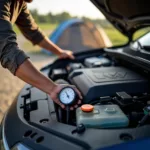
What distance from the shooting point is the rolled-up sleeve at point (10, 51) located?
1.80 meters

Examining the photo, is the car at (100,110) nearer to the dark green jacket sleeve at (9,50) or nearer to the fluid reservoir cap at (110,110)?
the fluid reservoir cap at (110,110)

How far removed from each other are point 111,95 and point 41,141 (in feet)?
2.10

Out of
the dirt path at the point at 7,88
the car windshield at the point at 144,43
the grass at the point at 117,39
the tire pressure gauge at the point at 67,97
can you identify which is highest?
the car windshield at the point at 144,43

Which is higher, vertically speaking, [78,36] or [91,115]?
[91,115]

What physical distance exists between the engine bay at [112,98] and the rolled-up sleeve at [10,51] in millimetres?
398

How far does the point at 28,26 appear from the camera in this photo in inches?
120

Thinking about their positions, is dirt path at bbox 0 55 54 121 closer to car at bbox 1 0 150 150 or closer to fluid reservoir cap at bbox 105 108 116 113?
car at bbox 1 0 150 150

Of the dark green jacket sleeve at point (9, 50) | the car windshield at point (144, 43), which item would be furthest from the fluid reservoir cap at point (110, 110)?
the car windshield at point (144, 43)

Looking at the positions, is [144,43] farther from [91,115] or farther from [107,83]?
[91,115]

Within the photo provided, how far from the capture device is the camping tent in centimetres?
897

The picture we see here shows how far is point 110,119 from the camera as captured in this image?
61.3 inches

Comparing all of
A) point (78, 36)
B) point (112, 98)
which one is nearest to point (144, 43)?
point (112, 98)

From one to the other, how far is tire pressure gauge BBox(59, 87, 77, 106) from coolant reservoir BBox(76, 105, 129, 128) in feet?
0.34

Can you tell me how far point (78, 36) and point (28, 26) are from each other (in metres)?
6.28
